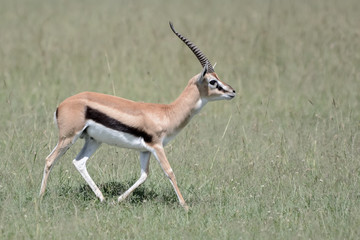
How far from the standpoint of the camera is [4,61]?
511 inches

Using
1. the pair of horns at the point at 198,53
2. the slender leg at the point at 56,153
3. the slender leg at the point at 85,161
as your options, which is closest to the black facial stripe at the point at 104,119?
the slender leg at the point at 56,153

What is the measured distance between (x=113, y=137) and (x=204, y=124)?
11.1 feet

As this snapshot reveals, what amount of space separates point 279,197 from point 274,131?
8.23 ft

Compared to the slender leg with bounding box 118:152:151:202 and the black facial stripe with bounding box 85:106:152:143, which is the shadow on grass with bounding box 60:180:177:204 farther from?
the black facial stripe with bounding box 85:106:152:143

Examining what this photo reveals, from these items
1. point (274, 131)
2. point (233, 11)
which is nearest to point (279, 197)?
point (274, 131)

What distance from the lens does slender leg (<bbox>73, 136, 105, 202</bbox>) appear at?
6.60 m

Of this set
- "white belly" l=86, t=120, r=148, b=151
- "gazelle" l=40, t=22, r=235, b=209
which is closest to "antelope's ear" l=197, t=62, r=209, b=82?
"gazelle" l=40, t=22, r=235, b=209

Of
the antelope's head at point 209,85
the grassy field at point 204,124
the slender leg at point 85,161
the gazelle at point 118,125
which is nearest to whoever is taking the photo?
the grassy field at point 204,124

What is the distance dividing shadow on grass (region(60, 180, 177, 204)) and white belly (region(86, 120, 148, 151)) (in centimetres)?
Answer: 57

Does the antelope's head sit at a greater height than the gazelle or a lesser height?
greater

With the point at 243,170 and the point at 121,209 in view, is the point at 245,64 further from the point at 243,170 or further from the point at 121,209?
the point at 121,209

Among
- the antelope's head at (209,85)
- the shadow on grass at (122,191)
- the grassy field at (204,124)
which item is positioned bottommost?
the shadow on grass at (122,191)

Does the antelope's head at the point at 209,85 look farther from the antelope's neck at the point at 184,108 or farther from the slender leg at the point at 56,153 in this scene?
the slender leg at the point at 56,153

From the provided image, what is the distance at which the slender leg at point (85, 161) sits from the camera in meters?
6.60
